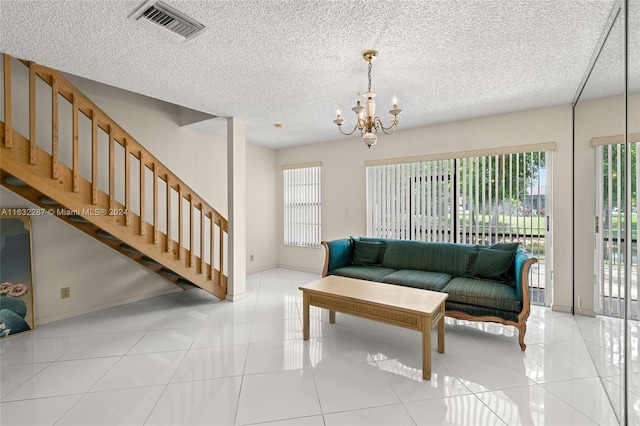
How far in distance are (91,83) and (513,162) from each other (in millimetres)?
5544

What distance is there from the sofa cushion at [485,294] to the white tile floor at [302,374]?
0.36 meters

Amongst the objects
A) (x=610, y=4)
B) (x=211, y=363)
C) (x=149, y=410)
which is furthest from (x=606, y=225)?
(x=149, y=410)

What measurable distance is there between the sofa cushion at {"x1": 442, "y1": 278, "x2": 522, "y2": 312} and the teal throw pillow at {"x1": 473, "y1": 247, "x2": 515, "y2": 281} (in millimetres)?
95

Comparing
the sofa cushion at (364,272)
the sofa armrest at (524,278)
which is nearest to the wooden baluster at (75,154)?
the sofa cushion at (364,272)

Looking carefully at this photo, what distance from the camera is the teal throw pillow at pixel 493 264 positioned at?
3197 mm

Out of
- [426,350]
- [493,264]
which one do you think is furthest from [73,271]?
[493,264]

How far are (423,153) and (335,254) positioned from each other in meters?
2.13

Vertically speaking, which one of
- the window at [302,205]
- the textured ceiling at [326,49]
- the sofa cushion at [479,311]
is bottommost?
the sofa cushion at [479,311]

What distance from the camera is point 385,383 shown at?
2.15 metres

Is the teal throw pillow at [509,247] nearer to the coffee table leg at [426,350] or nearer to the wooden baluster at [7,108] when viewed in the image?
the coffee table leg at [426,350]

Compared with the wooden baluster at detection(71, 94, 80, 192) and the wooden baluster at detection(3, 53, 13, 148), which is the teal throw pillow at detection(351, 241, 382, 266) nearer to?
the wooden baluster at detection(71, 94, 80, 192)

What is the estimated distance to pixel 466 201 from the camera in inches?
164

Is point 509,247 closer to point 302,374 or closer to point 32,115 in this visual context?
point 302,374

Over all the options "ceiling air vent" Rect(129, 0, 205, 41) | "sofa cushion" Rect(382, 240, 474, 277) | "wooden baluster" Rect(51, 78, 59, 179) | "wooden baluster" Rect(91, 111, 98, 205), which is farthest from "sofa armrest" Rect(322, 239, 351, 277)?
"wooden baluster" Rect(51, 78, 59, 179)
